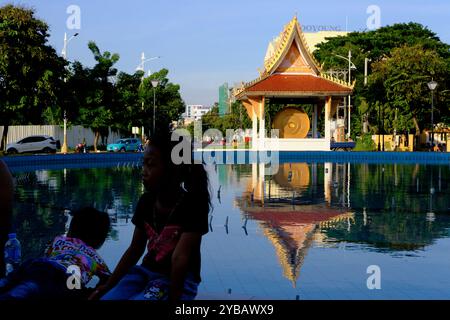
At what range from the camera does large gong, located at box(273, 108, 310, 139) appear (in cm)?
5294

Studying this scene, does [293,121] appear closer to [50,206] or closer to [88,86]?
[88,86]

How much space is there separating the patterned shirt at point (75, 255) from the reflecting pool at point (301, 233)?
785mm

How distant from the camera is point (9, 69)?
41.7m

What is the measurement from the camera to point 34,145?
159ft

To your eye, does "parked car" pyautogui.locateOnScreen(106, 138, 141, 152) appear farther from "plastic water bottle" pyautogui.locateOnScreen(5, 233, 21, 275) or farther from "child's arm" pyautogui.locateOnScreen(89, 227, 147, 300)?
"child's arm" pyautogui.locateOnScreen(89, 227, 147, 300)

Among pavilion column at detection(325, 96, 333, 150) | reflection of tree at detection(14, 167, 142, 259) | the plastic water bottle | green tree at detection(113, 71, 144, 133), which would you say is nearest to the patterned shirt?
the plastic water bottle

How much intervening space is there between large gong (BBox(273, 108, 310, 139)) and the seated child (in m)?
48.6

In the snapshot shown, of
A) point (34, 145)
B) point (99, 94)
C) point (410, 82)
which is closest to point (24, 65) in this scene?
point (34, 145)

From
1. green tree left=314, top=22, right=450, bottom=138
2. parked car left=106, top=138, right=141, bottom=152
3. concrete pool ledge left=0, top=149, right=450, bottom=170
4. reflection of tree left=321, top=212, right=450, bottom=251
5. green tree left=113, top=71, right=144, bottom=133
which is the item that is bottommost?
reflection of tree left=321, top=212, right=450, bottom=251

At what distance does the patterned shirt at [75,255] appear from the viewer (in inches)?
179

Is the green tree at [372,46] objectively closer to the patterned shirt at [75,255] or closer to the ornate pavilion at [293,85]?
the ornate pavilion at [293,85]

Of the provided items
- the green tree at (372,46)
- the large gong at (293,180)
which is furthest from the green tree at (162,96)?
the large gong at (293,180)

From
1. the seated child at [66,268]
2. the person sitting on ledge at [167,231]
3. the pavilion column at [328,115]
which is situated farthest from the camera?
the pavilion column at [328,115]

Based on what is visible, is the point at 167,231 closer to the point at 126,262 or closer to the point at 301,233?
the point at 126,262
